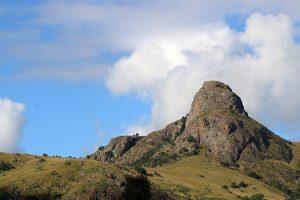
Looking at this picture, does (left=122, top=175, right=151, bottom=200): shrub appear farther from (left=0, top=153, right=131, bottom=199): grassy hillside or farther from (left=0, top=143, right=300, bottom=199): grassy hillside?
(left=0, top=153, right=131, bottom=199): grassy hillside

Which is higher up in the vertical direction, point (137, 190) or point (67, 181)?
point (67, 181)

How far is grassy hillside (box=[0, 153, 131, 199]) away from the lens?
159m

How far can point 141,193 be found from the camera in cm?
11806

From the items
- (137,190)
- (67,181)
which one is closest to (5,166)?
(67,181)

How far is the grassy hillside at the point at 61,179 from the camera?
159 meters

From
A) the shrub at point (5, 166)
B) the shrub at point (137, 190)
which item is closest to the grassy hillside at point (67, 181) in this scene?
the shrub at point (5, 166)

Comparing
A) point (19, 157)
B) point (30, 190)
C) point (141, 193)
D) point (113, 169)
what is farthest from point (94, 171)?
point (141, 193)

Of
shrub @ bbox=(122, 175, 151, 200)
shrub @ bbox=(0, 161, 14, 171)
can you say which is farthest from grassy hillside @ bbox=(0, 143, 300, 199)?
shrub @ bbox=(122, 175, 151, 200)

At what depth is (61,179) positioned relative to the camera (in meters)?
167

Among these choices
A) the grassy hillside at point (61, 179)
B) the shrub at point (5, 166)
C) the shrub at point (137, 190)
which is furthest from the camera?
the shrub at point (5, 166)

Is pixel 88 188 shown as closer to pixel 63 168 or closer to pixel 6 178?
pixel 63 168

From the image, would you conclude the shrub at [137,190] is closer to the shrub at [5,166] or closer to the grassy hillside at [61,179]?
the grassy hillside at [61,179]

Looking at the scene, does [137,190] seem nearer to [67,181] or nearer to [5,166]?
[67,181]

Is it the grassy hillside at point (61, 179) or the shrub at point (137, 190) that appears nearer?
the shrub at point (137, 190)
